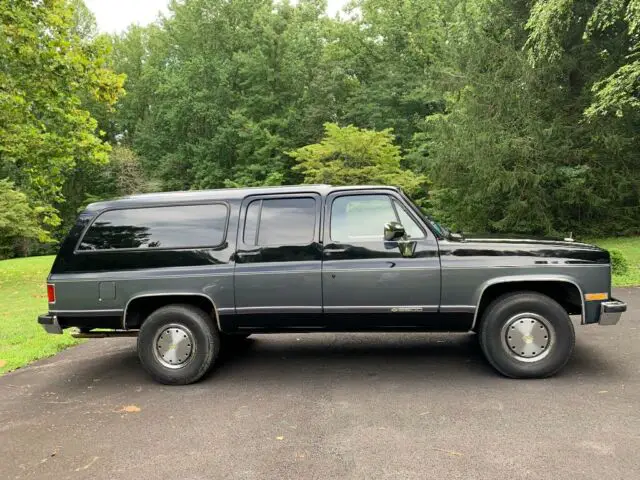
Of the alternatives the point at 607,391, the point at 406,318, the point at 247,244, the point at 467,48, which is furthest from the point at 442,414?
the point at 467,48

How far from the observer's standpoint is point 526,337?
16.7 feet

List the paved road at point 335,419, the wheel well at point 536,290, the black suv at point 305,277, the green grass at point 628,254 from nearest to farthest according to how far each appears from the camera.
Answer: the paved road at point 335,419
the black suv at point 305,277
the wheel well at point 536,290
the green grass at point 628,254

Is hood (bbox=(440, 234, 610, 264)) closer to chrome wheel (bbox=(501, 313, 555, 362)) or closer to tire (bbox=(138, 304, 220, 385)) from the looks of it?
chrome wheel (bbox=(501, 313, 555, 362))

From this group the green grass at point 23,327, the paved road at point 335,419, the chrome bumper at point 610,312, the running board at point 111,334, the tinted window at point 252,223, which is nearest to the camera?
the paved road at point 335,419

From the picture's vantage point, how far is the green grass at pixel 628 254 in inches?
416

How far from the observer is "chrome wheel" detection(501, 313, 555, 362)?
5066 mm

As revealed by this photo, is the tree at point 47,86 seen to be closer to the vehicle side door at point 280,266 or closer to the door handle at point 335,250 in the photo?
the vehicle side door at point 280,266

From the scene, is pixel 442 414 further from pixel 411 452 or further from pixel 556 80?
pixel 556 80

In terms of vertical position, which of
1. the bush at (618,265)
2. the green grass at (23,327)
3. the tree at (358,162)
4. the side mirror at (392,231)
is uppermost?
the tree at (358,162)

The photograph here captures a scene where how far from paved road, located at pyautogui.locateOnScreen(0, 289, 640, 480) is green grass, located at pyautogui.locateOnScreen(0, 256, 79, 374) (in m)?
0.67

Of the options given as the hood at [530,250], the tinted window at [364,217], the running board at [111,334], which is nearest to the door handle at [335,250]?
the tinted window at [364,217]

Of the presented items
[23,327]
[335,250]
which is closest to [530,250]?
[335,250]

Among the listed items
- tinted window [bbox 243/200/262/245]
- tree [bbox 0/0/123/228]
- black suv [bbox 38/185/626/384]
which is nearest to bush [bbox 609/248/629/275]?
black suv [bbox 38/185/626/384]

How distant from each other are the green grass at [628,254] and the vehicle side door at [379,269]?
7.12 m
